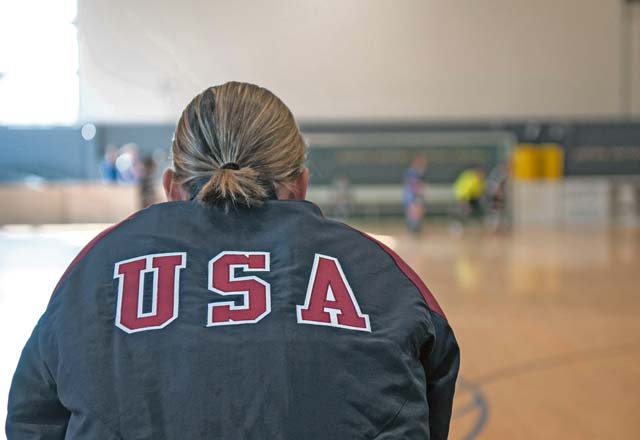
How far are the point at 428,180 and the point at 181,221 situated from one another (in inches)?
583

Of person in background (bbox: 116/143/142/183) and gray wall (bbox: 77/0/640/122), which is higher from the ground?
person in background (bbox: 116/143/142/183)

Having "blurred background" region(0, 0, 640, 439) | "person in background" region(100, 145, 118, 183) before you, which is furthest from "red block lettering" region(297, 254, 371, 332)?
"person in background" region(100, 145, 118, 183)

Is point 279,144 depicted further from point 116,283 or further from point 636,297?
point 636,297

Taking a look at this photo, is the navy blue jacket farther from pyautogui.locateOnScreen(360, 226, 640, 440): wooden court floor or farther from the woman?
pyautogui.locateOnScreen(360, 226, 640, 440): wooden court floor

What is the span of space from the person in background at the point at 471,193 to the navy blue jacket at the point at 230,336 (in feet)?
43.5

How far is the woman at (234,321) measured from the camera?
958mm

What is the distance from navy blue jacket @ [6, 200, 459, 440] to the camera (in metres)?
0.96

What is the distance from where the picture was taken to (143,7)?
1.73 m

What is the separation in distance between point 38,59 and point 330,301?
0.98m

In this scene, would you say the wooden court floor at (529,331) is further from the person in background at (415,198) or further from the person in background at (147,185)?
the person in background at (415,198)

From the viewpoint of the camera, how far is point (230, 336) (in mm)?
979

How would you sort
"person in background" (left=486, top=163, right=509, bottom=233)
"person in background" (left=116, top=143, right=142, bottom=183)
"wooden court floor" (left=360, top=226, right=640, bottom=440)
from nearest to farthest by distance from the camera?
"wooden court floor" (left=360, top=226, right=640, bottom=440), "person in background" (left=486, top=163, right=509, bottom=233), "person in background" (left=116, top=143, right=142, bottom=183)

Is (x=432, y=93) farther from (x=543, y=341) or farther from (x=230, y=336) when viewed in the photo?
(x=543, y=341)

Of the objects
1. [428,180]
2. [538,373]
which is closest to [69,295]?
[538,373]
